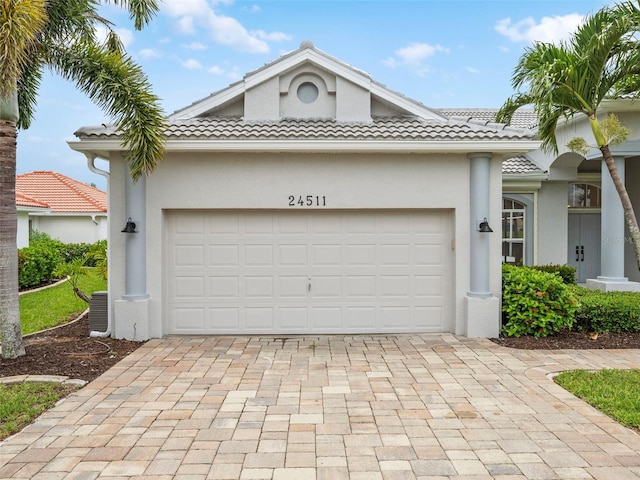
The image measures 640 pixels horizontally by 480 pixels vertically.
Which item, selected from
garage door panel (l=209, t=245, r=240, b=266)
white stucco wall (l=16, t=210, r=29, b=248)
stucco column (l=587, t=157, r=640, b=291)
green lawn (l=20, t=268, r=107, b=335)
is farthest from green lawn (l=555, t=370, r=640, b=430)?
white stucco wall (l=16, t=210, r=29, b=248)

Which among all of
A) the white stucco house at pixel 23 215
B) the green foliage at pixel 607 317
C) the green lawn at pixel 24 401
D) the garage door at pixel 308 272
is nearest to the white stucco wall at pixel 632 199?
the green foliage at pixel 607 317

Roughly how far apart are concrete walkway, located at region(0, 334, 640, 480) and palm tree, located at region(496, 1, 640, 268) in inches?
196

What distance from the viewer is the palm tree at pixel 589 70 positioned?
918cm

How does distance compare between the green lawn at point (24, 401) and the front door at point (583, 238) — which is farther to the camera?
the front door at point (583, 238)

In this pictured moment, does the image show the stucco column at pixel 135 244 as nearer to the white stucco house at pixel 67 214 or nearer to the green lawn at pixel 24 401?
the green lawn at pixel 24 401

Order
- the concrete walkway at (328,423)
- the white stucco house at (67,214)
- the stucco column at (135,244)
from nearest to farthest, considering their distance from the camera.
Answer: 1. the concrete walkway at (328,423)
2. the stucco column at (135,244)
3. the white stucco house at (67,214)

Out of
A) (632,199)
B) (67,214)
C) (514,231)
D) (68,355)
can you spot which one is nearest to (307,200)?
(68,355)

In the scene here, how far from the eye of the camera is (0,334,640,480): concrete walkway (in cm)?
418

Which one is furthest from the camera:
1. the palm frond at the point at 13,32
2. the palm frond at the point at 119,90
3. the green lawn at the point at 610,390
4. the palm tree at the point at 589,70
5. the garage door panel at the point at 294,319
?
the garage door panel at the point at 294,319

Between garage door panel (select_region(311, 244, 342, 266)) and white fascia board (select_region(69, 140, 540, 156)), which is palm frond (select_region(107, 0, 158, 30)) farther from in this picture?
garage door panel (select_region(311, 244, 342, 266))

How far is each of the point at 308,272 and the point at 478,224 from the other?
344cm

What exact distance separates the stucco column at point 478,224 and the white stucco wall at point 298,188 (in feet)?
0.43

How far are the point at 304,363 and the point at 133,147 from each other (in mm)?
4643

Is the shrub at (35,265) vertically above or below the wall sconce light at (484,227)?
below
